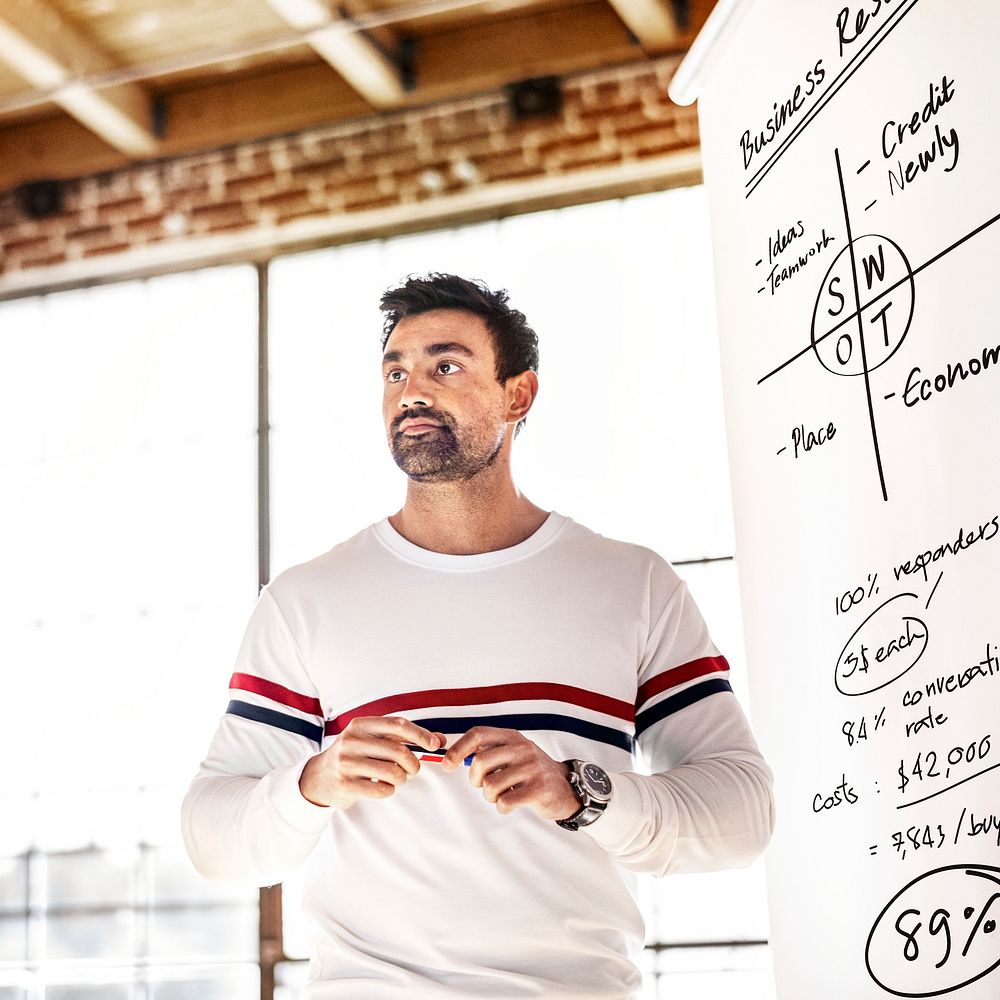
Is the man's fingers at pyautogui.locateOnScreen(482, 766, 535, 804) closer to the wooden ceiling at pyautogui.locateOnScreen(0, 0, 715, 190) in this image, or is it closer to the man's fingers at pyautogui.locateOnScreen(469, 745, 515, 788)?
the man's fingers at pyautogui.locateOnScreen(469, 745, 515, 788)

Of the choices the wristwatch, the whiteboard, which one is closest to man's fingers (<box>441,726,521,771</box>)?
the wristwatch

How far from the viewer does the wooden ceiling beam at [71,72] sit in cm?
364

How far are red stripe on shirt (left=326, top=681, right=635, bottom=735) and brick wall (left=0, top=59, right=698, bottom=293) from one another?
233 centimetres

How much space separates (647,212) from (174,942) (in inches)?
104

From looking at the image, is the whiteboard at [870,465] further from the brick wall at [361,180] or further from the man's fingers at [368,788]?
the brick wall at [361,180]

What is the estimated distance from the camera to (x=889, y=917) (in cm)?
166

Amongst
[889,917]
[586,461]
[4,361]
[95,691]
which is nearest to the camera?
[889,917]

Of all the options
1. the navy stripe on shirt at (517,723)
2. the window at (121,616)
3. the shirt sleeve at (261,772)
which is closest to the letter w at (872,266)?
the navy stripe on shirt at (517,723)

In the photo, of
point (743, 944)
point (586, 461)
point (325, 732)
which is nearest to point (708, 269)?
point (586, 461)

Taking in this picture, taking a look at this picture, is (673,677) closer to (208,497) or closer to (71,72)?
(208,497)

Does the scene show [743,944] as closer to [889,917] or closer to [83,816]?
[889,917]

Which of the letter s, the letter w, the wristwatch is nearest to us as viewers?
the wristwatch

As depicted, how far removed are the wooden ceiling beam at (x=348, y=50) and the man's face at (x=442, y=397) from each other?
1.91 meters

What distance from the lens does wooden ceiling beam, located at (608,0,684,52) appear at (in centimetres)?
362
